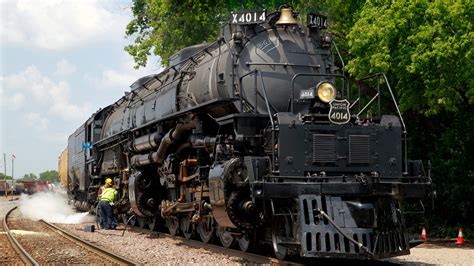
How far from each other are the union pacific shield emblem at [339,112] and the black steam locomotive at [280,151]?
0.02m

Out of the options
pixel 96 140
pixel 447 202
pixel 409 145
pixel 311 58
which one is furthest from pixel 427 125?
pixel 96 140

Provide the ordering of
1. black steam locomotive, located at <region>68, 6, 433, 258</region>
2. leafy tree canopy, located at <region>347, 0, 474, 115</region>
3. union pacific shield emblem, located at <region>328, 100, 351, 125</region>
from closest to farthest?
black steam locomotive, located at <region>68, 6, 433, 258</region>
union pacific shield emblem, located at <region>328, 100, 351, 125</region>
leafy tree canopy, located at <region>347, 0, 474, 115</region>

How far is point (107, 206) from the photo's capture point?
18516 mm

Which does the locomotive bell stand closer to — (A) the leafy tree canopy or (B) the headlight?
(B) the headlight

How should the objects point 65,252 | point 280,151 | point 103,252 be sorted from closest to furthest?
point 280,151, point 103,252, point 65,252

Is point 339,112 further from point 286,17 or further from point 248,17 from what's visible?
point 248,17

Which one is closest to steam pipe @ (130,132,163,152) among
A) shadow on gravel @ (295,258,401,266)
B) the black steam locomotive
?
the black steam locomotive

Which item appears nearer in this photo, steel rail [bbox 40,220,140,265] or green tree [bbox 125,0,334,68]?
steel rail [bbox 40,220,140,265]

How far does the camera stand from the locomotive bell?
11.2 metres

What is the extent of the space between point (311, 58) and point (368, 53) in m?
4.55

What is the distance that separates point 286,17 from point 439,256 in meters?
5.48

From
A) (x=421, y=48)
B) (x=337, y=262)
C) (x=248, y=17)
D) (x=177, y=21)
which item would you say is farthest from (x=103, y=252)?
(x=177, y=21)

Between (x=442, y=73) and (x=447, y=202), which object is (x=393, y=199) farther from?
(x=447, y=202)

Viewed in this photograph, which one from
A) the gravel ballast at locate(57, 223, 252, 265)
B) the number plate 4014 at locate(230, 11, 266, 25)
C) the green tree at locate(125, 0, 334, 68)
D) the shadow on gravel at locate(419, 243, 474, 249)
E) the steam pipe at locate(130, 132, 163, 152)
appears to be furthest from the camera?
the green tree at locate(125, 0, 334, 68)
